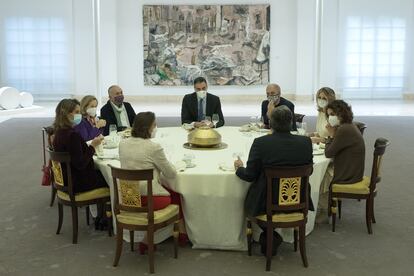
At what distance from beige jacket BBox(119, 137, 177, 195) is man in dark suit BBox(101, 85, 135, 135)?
100 inches

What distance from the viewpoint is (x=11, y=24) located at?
18.9 meters

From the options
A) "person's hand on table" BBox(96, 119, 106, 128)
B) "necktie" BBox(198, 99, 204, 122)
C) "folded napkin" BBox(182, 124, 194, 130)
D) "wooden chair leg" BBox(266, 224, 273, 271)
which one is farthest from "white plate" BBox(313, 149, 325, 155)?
"person's hand on table" BBox(96, 119, 106, 128)

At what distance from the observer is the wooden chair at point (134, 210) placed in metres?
4.25

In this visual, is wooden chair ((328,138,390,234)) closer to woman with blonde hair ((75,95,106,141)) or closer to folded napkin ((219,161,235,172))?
folded napkin ((219,161,235,172))

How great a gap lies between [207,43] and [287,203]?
1481 centimetres

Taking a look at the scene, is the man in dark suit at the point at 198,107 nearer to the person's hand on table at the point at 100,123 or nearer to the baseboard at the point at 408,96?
the person's hand on table at the point at 100,123

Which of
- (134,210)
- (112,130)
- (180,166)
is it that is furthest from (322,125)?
(134,210)

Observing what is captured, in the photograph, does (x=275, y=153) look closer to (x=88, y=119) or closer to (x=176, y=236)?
(x=176, y=236)

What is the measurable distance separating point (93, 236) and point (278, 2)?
580 inches

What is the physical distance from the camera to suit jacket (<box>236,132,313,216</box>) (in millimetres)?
4309

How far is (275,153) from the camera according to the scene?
14.1 feet

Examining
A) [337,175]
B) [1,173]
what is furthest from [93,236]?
[1,173]

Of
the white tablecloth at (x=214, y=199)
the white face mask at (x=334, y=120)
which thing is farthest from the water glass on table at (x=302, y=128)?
the white tablecloth at (x=214, y=199)

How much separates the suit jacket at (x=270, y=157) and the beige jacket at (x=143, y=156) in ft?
1.98
